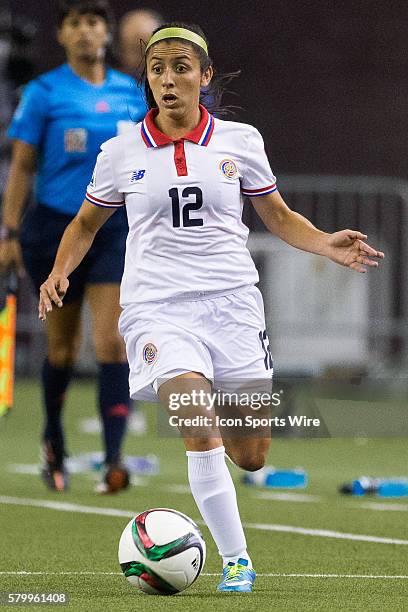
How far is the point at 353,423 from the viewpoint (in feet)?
43.5

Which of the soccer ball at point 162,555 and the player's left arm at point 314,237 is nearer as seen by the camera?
the soccer ball at point 162,555

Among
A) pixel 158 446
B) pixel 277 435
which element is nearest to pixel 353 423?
pixel 277 435

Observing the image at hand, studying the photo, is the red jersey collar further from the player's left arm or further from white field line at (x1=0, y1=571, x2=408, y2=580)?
white field line at (x1=0, y1=571, x2=408, y2=580)

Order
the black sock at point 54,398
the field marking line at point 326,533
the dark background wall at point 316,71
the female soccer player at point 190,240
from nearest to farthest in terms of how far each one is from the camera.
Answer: the female soccer player at point 190,240, the field marking line at point 326,533, the black sock at point 54,398, the dark background wall at point 316,71

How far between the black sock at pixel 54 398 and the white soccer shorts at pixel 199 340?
10.2 ft

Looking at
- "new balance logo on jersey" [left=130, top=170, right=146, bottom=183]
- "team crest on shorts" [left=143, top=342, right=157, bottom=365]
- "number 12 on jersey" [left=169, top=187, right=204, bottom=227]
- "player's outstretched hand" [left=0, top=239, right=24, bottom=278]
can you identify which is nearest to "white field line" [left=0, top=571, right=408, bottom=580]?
"team crest on shorts" [left=143, top=342, right=157, bottom=365]

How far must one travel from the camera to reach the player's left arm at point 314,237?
5102mm

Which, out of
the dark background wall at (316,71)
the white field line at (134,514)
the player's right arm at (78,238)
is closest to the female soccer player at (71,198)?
the white field line at (134,514)

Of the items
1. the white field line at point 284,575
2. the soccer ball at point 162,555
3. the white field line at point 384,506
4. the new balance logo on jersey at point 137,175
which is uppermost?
the new balance logo on jersey at point 137,175

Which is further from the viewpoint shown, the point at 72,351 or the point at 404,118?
the point at 404,118

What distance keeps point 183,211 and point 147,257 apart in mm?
207

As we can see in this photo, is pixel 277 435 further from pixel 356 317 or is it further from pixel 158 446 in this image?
pixel 356 317

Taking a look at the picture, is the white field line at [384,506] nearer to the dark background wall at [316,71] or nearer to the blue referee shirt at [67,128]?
the blue referee shirt at [67,128]

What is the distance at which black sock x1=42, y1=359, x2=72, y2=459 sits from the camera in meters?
8.28
